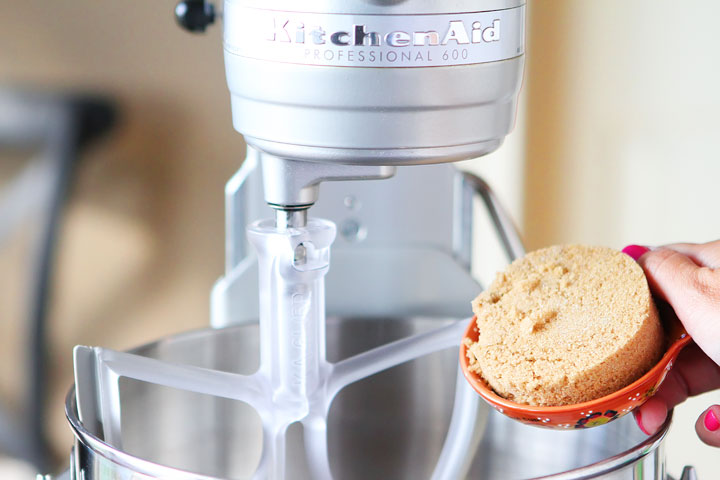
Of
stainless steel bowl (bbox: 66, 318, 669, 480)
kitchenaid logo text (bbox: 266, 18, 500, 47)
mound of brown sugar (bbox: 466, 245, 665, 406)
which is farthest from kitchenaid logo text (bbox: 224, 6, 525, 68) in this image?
stainless steel bowl (bbox: 66, 318, 669, 480)

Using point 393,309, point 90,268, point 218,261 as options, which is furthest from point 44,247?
point 393,309

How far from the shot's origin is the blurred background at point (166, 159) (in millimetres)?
979

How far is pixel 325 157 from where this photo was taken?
17.1 inches

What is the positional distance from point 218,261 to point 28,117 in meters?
0.28

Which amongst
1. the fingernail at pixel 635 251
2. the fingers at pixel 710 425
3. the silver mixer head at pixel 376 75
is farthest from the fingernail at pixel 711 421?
the silver mixer head at pixel 376 75

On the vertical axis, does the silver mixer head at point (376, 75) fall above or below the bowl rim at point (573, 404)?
above

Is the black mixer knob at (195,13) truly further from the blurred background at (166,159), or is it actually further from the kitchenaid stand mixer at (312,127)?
the blurred background at (166,159)

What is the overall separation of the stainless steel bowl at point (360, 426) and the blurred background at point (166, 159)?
41 cm

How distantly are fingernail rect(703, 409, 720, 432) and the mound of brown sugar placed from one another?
0.08 metres

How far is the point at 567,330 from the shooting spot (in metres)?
0.47

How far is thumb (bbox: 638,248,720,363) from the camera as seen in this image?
484mm

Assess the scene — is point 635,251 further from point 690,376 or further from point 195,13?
point 195,13

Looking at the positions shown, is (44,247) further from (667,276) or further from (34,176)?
(667,276)

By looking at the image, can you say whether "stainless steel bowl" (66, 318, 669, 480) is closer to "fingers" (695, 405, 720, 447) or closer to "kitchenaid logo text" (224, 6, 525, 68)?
"fingers" (695, 405, 720, 447)
